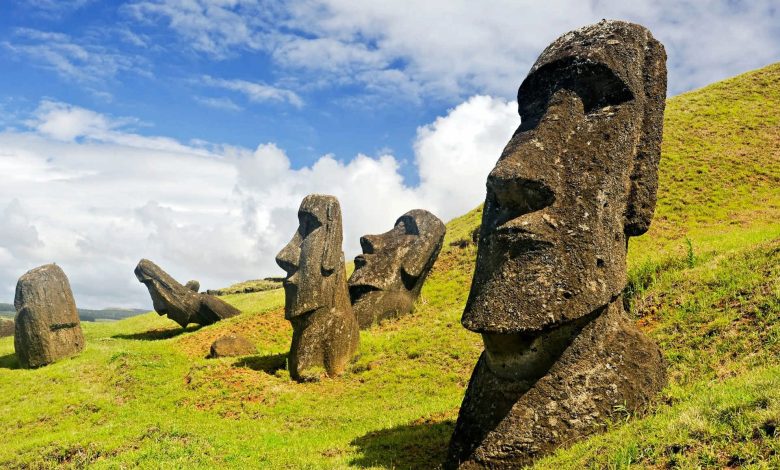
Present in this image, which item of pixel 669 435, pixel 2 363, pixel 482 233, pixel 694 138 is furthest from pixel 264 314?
pixel 694 138

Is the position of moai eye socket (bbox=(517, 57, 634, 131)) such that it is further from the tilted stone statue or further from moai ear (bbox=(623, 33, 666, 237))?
the tilted stone statue

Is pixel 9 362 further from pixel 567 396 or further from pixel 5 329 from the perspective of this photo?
pixel 567 396

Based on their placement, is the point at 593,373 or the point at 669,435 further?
the point at 593,373

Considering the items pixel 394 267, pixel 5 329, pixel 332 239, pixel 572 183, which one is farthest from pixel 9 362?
pixel 572 183

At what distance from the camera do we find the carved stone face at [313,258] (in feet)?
50.9

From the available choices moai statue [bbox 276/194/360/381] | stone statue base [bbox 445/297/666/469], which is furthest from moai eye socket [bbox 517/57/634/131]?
moai statue [bbox 276/194/360/381]

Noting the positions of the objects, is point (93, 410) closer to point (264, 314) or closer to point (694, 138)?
point (264, 314)

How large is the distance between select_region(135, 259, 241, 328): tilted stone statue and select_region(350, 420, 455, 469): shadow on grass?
16221mm

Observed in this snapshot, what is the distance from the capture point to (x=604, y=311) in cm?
712

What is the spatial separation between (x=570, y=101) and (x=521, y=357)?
3.27 metres

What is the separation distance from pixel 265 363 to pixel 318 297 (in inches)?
107

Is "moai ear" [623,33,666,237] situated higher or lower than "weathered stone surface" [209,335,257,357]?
higher

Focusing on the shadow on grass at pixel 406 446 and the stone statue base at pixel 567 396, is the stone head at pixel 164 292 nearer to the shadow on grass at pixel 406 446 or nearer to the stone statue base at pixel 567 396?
the shadow on grass at pixel 406 446

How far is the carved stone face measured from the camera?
15516 millimetres
